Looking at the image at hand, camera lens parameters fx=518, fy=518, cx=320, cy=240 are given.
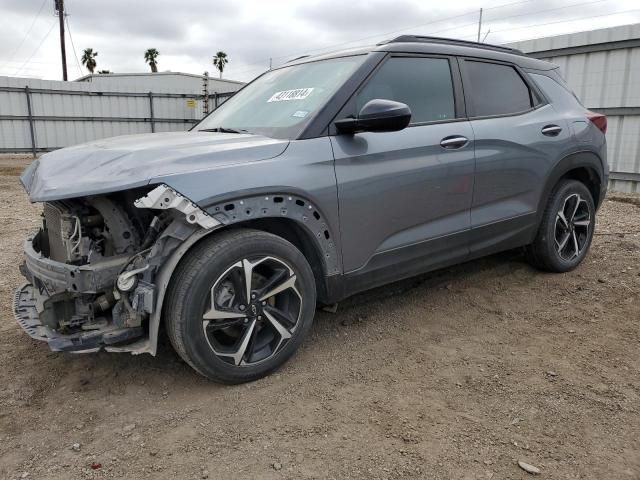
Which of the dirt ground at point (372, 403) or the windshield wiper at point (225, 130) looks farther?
the windshield wiper at point (225, 130)

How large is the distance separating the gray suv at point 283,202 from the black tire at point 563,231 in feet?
0.83

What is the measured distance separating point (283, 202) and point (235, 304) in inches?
22.9

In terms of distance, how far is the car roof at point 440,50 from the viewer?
3354mm

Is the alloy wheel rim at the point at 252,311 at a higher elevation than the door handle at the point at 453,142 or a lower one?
lower

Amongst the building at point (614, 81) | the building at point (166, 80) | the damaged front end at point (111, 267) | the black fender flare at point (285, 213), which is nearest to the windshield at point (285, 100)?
the black fender flare at point (285, 213)

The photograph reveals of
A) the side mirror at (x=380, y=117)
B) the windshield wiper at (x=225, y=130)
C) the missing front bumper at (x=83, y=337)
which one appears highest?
the side mirror at (x=380, y=117)

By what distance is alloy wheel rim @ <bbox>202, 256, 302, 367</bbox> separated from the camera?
8.52 feet

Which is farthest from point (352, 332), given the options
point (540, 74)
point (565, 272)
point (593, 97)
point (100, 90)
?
point (100, 90)

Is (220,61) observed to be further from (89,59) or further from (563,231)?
(563,231)

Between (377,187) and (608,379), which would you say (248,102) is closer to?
(377,187)

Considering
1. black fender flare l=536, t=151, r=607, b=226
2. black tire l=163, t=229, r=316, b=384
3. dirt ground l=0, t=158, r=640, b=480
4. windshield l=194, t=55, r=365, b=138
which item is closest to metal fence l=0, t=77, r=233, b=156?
windshield l=194, t=55, r=365, b=138

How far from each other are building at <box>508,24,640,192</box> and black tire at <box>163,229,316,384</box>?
8376mm

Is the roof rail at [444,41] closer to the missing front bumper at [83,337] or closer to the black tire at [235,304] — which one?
the black tire at [235,304]

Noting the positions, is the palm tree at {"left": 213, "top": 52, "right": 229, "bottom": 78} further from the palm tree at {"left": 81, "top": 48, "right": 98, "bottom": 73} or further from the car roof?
the car roof
